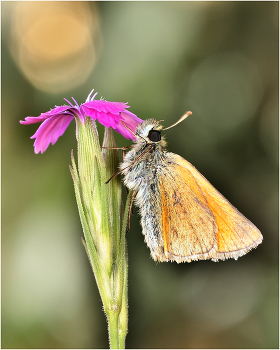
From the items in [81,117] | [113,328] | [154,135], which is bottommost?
[113,328]

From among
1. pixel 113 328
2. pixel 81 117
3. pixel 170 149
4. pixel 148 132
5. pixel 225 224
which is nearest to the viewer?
pixel 113 328

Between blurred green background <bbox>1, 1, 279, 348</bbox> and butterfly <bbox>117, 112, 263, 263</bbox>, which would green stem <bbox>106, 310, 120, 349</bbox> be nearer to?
butterfly <bbox>117, 112, 263, 263</bbox>

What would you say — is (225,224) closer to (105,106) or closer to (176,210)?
(176,210)

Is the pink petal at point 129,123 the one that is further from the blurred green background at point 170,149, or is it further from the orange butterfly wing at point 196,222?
the blurred green background at point 170,149

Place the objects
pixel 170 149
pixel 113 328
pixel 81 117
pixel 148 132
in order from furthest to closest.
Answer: pixel 170 149
pixel 148 132
pixel 81 117
pixel 113 328

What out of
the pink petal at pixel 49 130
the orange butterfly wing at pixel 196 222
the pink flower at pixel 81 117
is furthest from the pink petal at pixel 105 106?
the orange butterfly wing at pixel 196 222

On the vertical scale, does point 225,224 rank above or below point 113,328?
above

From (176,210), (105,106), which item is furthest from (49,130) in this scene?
(176,210)
